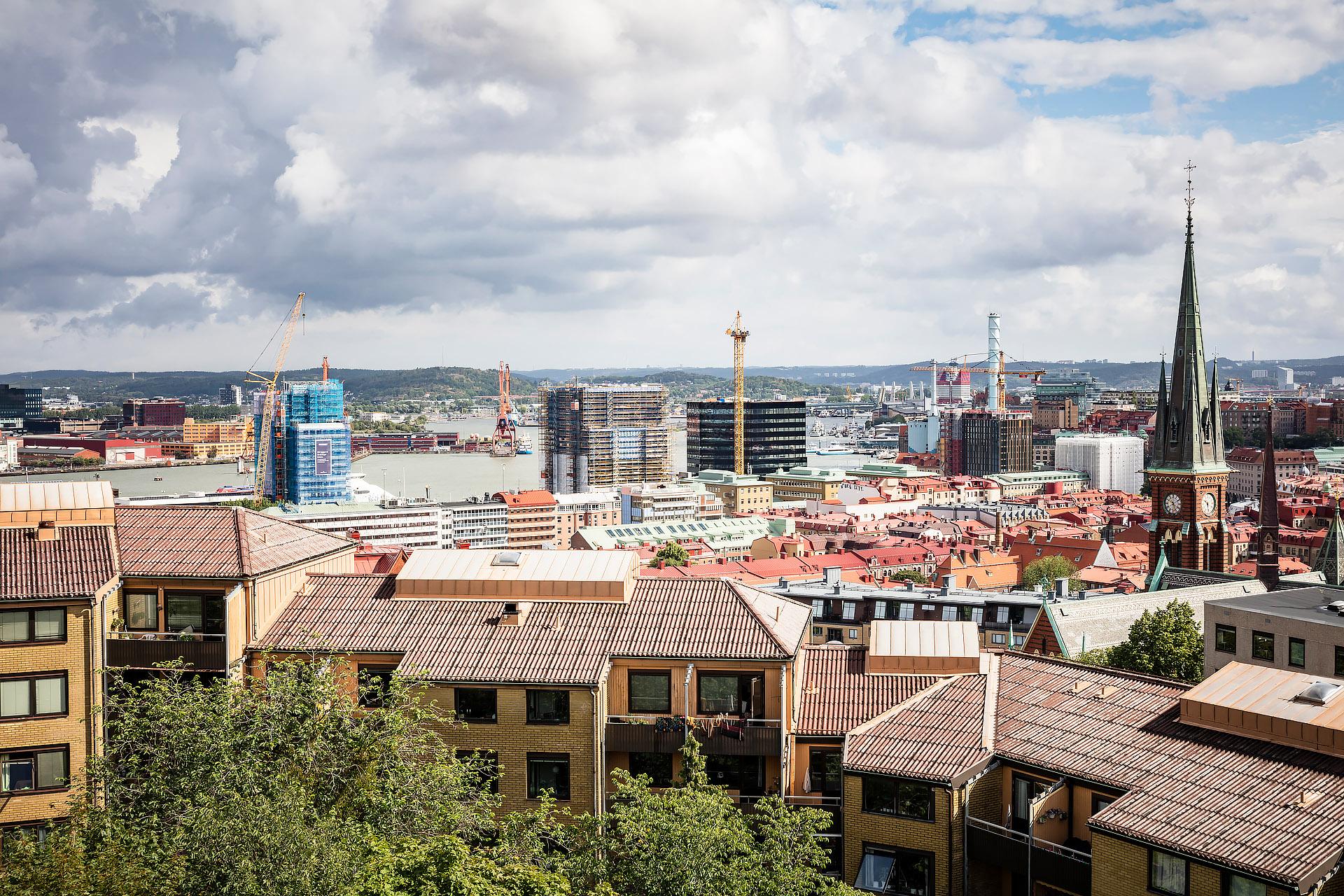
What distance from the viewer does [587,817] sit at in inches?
589

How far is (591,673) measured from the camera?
1750 centimetres

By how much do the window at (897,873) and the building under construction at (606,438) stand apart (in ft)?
509

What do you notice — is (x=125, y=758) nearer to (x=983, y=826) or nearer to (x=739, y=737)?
(x=739, y=737)

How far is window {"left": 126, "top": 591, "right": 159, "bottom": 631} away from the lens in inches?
728

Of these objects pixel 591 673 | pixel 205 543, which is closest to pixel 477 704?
pixel 591 673

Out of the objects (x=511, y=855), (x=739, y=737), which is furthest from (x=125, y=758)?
(x=739, y=737)

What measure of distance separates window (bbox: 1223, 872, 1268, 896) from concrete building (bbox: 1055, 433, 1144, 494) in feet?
584

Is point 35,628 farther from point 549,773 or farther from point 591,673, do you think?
point 591,673

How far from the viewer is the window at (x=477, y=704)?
17625 mm

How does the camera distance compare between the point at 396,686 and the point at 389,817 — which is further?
the point at 396,686

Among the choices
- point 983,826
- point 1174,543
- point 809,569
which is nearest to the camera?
point 983,826

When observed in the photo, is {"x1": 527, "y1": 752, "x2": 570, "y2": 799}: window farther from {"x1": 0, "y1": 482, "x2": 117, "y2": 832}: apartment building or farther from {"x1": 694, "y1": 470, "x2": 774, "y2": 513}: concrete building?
{"x1": 694, "y1": 470, "x2": 774, "y2": 513}: concrete building

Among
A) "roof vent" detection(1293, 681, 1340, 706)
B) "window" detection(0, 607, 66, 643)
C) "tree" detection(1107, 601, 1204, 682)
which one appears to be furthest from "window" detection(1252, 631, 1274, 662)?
"window" detection(0, 607, 66, 643)

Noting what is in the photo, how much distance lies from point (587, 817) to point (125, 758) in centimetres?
550
